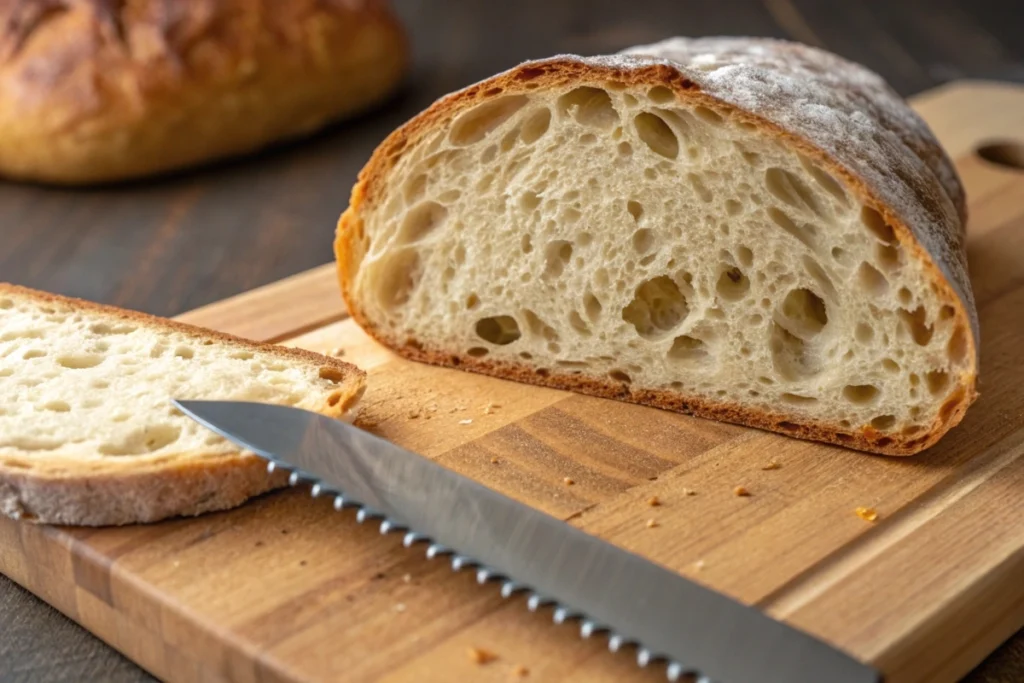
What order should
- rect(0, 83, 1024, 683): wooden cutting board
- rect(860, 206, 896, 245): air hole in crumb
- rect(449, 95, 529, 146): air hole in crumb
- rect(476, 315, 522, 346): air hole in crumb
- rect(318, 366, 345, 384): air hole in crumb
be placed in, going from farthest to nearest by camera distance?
rect(476, 315, 522, 346): air hole in crumb → rect(449, 95, 529, 146): air hole in crumb → rect(318, 366, 345, 384): air hole in crumb → rect(860, 206, 896, 245): air hole in crumb → rect(0, 83, 1024, 683): wooden cutting board

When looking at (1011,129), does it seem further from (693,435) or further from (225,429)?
(225,429)

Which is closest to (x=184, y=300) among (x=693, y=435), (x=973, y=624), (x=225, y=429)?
(x=225, y=429)

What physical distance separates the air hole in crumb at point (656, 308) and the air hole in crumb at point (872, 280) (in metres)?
0.48

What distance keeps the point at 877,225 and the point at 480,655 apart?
4.33ft

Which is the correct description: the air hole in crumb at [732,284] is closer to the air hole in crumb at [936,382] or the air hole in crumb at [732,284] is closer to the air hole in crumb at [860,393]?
the air hole in crumb at [860,393]

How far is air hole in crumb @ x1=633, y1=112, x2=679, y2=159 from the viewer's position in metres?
3.01

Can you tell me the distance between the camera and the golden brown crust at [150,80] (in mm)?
5066

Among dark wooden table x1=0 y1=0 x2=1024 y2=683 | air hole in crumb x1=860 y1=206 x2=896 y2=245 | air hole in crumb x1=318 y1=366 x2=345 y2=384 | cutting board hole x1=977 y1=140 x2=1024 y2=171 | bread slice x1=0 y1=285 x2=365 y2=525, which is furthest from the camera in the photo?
cutting board hole x1=977 y1=140 x2=1024 y2=171

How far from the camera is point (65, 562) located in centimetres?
249

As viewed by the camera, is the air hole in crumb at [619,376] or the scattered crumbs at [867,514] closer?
the scattered crumbs at [867,514]

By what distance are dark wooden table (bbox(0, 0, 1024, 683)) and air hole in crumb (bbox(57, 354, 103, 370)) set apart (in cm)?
55

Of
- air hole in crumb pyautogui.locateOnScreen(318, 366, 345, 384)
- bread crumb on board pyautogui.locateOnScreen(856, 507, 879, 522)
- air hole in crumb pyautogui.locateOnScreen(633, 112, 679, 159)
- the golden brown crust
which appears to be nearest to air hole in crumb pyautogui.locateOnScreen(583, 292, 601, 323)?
air hole in crumb pyautogui.locateOnScreen(633, 112, 679, 159)

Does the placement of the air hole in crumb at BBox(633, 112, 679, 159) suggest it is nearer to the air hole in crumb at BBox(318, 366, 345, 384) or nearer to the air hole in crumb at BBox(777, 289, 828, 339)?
the air hole in crumb at BBox(777, 289, 828, 339)

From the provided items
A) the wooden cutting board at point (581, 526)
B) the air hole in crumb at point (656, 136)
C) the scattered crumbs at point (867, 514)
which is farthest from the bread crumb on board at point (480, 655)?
the air hole in crumb at point (656, 136)
